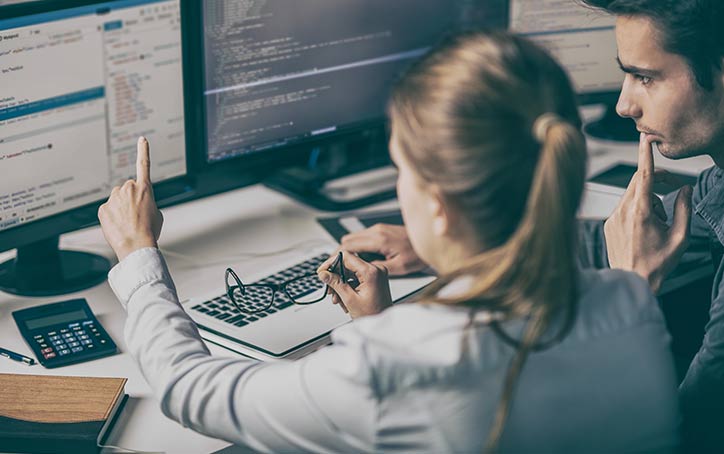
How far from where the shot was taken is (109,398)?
4.06 feet

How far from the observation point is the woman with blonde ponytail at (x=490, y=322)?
904 mm

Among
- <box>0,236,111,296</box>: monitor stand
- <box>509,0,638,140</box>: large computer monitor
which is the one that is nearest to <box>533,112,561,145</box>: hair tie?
<box>0,236,111,296</box>: monitor stand

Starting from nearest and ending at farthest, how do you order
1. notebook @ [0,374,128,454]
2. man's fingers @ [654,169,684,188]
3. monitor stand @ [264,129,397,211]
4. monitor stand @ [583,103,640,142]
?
notebook @ [0,374,128,454] → man's fingers @ [654,169,684,188] → monitor stand @ [264,129,397,211] → monitor stand @ [583,103,640,142]

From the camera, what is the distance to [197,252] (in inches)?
67.5

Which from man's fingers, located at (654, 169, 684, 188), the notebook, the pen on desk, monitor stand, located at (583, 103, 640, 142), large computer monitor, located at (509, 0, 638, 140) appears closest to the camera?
the notebook

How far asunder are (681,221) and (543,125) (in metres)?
0.70

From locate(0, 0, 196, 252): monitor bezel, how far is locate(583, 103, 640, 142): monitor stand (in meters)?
1.05

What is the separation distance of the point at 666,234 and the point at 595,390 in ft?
2.08

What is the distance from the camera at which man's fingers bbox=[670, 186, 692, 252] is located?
4.90 feet

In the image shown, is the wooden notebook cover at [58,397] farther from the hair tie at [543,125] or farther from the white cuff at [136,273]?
the hair tie at [543,125]

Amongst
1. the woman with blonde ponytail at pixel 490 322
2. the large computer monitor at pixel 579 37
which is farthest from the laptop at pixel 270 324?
the large computer monitor at pixel 579 37

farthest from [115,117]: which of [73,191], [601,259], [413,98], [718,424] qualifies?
[718,424]

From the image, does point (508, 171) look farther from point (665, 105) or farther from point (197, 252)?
point (197, 252)

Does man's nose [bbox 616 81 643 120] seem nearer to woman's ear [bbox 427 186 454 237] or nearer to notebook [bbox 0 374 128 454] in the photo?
woman's ear [bbox 427 186 454 237]
